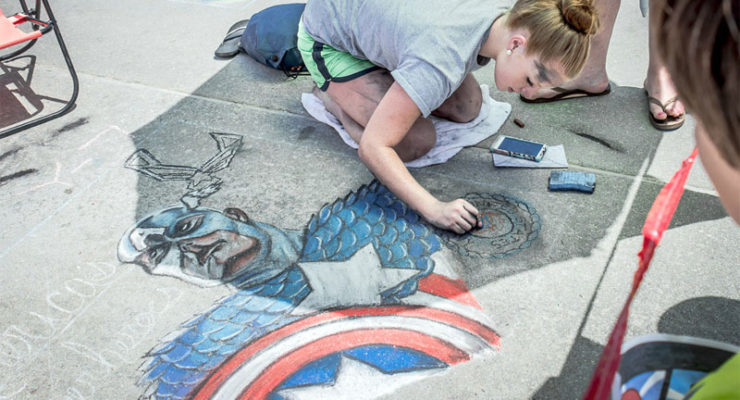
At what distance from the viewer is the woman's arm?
→ 195 cm

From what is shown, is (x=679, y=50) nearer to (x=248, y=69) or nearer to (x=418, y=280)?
(x=418, y=280)

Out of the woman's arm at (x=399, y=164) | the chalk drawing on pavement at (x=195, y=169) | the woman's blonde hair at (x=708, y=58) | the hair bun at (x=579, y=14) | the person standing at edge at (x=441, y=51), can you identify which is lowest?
the chalk drawing on pavement at (x=195, y=169)

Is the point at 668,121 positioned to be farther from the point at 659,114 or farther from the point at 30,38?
the point at 30,38

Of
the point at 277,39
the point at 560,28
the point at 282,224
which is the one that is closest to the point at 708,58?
the point at 560,28

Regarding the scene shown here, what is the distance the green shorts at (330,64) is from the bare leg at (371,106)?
0.08 ft

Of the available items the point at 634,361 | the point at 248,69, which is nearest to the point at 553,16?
the point at 634,361

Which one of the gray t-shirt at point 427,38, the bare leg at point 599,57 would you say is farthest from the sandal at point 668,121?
the gray t-shirt at point 427,38

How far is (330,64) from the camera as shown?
2363 millimetres

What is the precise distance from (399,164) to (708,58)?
4.64ft

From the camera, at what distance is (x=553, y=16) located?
5.84 feet

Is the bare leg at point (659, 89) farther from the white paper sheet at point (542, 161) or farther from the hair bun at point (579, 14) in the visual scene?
the hair bun at point (579, 14)

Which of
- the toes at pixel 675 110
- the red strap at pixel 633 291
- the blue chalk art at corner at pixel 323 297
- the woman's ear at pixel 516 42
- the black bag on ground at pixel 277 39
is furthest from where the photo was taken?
the black bag on ground at pixel 277 39

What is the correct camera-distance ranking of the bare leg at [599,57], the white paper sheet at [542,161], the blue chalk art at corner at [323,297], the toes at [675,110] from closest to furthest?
the blue chalk art at corner at [323,297] → the white paper sheet at [542,161] → the toes at [675,110] → the bare leg at [599,57]

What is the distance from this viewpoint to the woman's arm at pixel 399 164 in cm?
195
